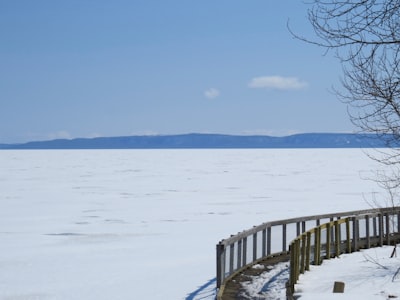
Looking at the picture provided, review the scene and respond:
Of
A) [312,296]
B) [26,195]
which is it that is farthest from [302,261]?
[26,195]

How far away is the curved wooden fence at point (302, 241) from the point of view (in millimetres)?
14492

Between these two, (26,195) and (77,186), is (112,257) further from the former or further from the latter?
(77,186)

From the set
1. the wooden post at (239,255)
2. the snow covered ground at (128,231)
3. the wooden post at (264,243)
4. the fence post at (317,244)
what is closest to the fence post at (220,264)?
the snow covered ground at (128,231)

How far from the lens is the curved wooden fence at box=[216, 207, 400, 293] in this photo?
47.5 ft

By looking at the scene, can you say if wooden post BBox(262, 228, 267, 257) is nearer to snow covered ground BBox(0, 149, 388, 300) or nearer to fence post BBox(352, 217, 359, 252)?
snow covered ground BBox(0, 149, 388, 300)

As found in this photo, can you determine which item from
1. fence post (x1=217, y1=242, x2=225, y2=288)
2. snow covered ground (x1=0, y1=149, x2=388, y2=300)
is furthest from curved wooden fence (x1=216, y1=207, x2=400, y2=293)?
snow covered ground (x1=0, y1=149, x2=388, y2=300)

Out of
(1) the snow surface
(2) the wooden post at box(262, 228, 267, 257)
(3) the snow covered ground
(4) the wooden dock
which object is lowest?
(3) the snow covered ground

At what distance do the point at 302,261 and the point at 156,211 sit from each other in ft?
77.0

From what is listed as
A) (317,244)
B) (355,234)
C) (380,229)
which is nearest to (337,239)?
(355,234)

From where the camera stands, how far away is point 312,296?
12.7 m

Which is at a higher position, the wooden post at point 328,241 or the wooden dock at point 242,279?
the wooden post at point 328,241

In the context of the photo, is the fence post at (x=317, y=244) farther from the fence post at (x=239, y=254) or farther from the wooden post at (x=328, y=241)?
the fence post at (x=239, y=254)

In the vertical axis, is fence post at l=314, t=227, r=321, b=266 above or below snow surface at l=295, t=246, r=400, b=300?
above

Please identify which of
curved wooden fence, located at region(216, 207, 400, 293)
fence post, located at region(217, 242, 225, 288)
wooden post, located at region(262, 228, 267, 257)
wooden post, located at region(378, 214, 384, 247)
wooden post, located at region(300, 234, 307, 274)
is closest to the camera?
fence post, located at region(217, 242, 225, 288)
